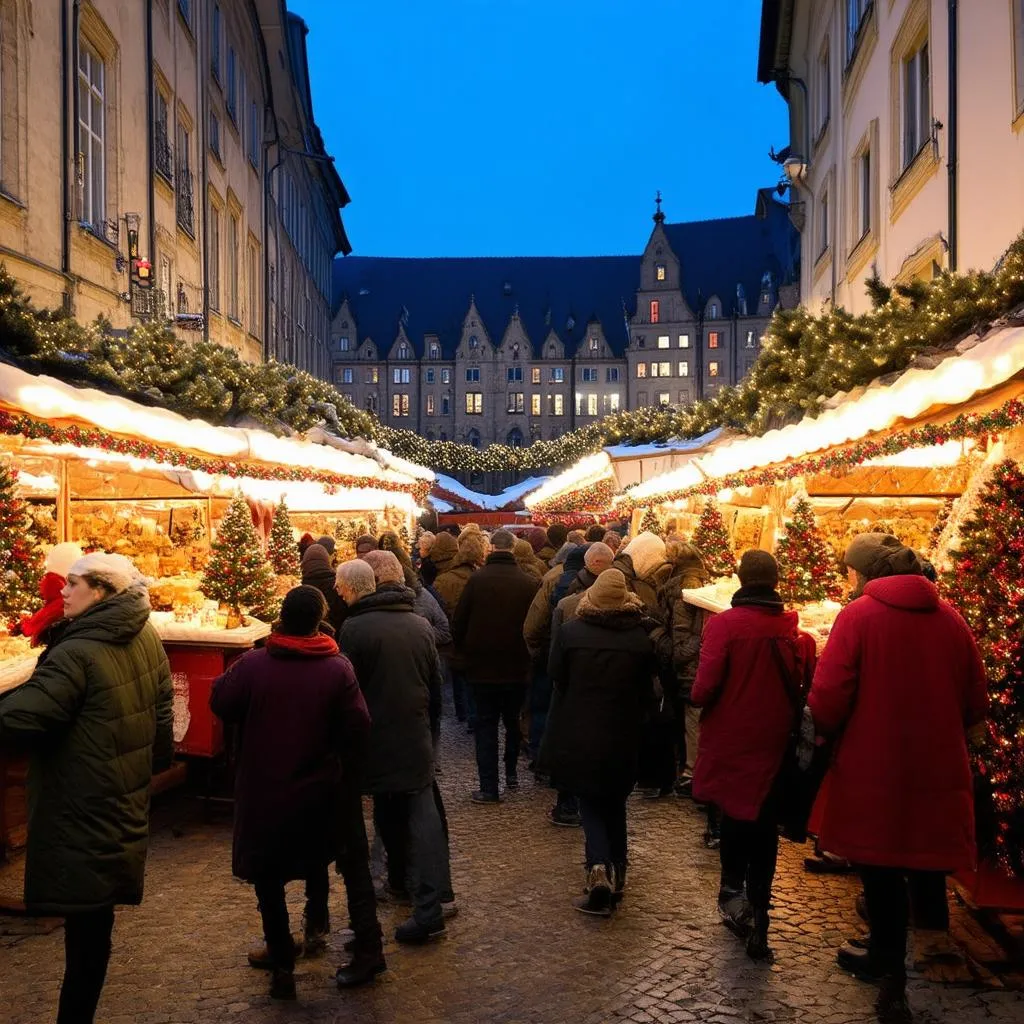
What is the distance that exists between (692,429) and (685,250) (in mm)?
61498

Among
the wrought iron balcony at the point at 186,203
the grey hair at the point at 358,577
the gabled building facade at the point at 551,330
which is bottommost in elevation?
the grey hair at the point at 358,577

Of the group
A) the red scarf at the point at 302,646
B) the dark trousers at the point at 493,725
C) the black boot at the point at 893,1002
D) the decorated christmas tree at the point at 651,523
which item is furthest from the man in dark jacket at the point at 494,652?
the decorated christmas tree at the point at 651,523

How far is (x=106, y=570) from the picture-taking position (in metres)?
3.69

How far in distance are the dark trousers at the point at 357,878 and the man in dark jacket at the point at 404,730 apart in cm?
41

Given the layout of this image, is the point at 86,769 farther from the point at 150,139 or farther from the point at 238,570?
the point at 150,139

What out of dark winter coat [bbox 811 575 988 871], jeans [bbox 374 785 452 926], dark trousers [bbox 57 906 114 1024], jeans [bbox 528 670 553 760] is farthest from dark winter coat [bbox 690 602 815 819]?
jeans [bbox 528 670 553 760]

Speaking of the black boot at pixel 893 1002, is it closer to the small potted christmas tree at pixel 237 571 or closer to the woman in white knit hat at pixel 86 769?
the woman in white knit hat at pixel 86 769

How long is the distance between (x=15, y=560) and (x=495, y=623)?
317 centimetres

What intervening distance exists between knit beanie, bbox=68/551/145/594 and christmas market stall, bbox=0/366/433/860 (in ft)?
6.54

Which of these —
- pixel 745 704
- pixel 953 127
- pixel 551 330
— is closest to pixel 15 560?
pixel 745 704

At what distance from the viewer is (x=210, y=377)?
11984 millimetres

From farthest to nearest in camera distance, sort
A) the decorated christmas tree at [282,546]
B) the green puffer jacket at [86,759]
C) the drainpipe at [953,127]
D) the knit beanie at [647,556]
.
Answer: the drainpipe at [953,127] < the decorated christmas tree at [282,546] < the knit beanie at [647,556] < the green puffer jacket at [86,759]

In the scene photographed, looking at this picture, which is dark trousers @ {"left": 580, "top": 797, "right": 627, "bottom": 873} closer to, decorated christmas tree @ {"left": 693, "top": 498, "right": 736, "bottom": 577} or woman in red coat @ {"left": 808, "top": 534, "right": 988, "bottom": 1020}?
woman in red coat @ {"left": 808, "top": 534, "right": 988, "bottom": 1020}

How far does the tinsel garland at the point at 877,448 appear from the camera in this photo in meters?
4.95
